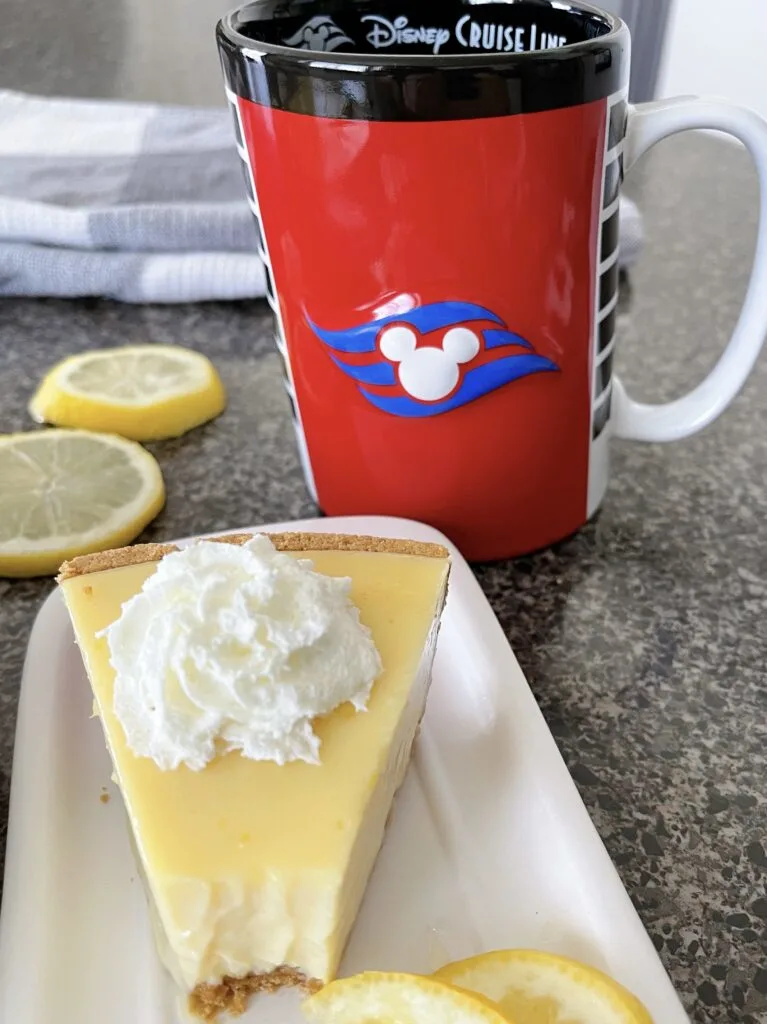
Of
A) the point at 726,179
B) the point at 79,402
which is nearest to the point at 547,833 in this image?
the point at 79,402

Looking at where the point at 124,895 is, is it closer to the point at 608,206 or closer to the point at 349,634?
the point at 349,634

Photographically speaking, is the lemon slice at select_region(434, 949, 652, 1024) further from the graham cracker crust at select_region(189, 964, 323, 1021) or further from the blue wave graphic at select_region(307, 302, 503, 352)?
the blue wave graphic at select_region(307, 302, 503, 352)

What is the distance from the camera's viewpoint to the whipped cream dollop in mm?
459

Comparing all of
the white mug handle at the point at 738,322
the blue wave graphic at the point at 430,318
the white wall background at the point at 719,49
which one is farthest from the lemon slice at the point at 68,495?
the white wall background at the point at 719,49

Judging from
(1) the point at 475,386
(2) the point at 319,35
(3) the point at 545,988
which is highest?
(2) the point at 319,35

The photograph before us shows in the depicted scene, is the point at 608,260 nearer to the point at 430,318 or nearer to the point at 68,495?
the point at 430,318

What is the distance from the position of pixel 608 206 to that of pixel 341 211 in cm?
16

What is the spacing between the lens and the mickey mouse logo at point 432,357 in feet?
1.77

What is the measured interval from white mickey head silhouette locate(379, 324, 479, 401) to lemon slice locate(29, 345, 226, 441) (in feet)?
1.04

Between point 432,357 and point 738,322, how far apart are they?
230 millimetres

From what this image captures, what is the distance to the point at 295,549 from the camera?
572 mm

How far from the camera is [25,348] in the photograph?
94 centimetres

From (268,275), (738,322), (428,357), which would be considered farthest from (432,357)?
(738,322)

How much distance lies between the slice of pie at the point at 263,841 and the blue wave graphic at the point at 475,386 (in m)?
0.15
